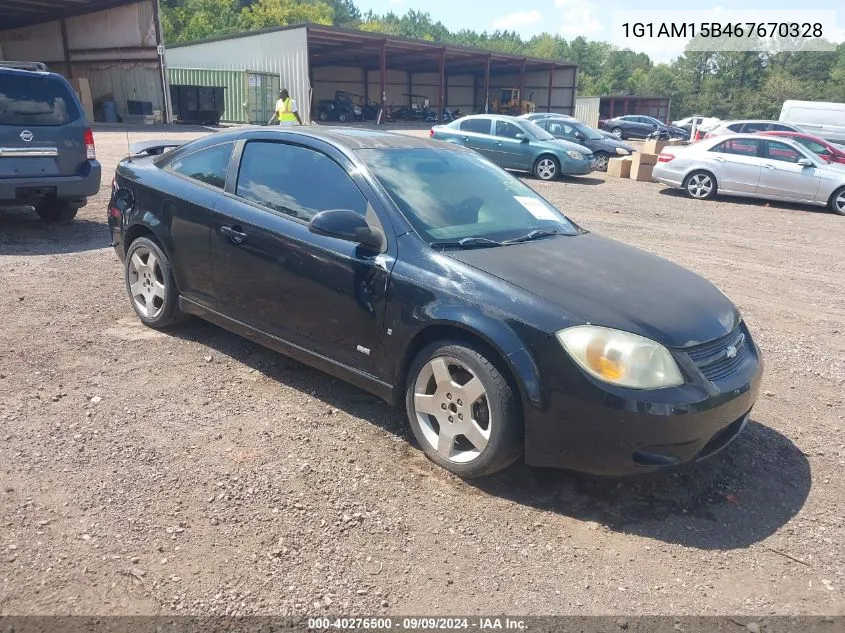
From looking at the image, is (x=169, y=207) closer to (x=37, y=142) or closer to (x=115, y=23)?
(x=37, y=142)

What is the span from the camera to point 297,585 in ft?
8.66

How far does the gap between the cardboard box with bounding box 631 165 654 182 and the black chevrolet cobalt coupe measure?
1345 centimetres

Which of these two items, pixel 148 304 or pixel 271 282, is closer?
pixel 271 282

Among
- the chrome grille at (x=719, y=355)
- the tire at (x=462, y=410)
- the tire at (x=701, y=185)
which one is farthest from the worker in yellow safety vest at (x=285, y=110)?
the chrome grille at (x=719, y=355)

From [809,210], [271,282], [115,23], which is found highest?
[115,23]

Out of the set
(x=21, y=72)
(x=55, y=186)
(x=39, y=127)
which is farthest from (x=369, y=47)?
(x=55, y=186)

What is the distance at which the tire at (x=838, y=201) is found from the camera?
1288 centimetres

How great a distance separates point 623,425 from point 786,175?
12.6m

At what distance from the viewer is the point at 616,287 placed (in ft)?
11.2

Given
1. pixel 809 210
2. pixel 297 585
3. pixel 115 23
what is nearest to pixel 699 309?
pixel 297 585

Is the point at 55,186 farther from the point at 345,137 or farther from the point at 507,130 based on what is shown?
the point at 507,130

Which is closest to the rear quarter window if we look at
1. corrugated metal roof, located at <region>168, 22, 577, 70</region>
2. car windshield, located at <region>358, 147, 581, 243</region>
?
car windshield, located at <region>358, 147, 581, 243</region>

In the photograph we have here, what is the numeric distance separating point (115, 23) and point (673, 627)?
32.5 m

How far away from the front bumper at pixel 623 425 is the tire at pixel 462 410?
12 cm
